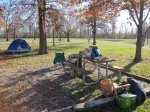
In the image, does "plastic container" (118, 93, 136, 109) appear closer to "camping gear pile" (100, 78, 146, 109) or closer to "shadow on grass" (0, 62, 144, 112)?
"camping gear pile" (100, 78, 146, 109)

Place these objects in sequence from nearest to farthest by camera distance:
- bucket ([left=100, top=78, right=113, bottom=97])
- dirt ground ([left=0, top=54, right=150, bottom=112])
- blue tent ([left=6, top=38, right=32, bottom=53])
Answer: dirt ground ([left=0, top=54, right=150, bottom=112]), bucket ([left=100, top=78, right=113, bottom=97]), blue tent ([left=6, top=38, right=32, bottom=53])

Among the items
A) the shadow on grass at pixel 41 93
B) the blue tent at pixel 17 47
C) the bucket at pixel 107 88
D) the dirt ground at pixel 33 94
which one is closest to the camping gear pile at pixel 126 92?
the bucket at pixel 107 88

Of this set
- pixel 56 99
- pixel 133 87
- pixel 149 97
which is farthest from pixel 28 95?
pixel 149 97

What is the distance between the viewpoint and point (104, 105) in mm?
3750

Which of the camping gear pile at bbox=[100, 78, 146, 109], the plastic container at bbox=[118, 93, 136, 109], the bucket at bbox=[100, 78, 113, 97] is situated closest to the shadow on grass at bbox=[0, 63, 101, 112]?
the bucket at bbox=[100, 78, 113, 97]

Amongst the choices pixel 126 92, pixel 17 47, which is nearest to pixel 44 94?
pixel 126 92

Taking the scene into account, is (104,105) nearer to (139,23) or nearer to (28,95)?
(28,95)

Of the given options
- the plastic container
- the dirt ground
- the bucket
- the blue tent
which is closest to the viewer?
the plastic container

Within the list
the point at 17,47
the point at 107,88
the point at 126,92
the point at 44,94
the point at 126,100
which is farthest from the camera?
the point at 17,47

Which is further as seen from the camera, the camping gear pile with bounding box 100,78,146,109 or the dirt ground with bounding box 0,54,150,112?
the dirt ground with bounding box 0,54,150,112

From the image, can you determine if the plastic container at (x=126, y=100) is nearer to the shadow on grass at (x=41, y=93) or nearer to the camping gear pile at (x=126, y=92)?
the camping gear pile at (x=126, y=92)

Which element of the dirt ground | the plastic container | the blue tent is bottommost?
the dirt ground

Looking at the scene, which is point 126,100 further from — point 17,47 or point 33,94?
point 17,47

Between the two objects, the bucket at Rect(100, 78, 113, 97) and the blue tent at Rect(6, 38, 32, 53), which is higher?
the blue tent at Rect(6, 38, 32, 53)
